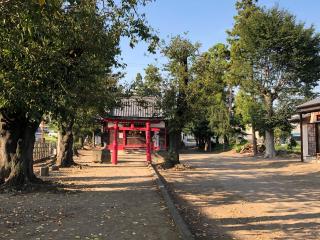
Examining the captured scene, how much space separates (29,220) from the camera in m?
9.60

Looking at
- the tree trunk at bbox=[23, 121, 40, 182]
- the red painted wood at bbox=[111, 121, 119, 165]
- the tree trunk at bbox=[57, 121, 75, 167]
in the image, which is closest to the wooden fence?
the tree trunk at bbox=[57, 121, 75, 167]

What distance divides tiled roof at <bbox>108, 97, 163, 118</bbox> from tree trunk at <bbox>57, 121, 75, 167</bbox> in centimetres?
343

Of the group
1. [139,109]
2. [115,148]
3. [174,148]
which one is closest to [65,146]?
[115,148]

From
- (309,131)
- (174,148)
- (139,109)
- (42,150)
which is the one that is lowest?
(42,150)

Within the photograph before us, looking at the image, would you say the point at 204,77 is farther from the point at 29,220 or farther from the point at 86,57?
the point at 29,220

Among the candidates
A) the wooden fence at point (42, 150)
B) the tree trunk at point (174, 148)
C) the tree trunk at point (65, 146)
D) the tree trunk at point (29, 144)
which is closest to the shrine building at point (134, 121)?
the tree trunk at point (174, 148)

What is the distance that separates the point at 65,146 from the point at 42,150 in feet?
22.1

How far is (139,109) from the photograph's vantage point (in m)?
33.5

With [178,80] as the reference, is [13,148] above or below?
below

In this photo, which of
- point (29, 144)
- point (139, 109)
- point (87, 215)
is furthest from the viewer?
Result: point (139, 109)

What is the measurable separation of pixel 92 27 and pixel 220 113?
1710 inches

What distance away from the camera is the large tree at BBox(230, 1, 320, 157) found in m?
34.1

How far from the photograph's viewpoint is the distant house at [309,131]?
2838 centimetres

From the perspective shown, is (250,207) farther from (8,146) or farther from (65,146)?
(65,146)
